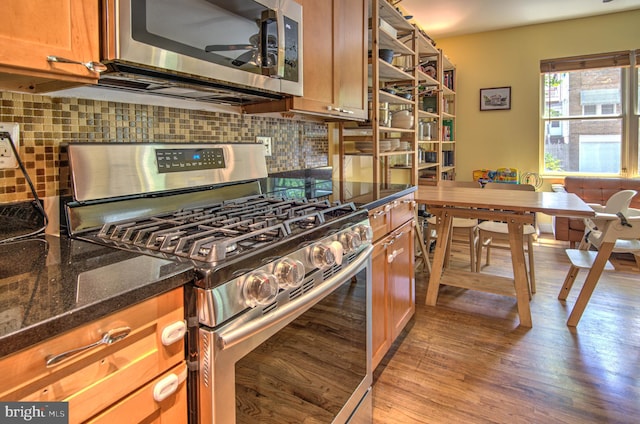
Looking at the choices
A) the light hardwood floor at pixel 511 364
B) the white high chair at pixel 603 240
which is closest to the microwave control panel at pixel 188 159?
the light hardwood floor at pixel 511 364

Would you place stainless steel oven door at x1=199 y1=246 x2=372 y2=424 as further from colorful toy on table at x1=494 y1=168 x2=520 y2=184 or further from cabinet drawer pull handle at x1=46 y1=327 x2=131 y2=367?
colorful toy on table at x1=494 y1=168 x2=520 y2=184

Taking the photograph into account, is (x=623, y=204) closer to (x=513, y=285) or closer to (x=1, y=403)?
(x=513, y=285)

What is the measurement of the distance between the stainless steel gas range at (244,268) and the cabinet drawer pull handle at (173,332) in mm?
22

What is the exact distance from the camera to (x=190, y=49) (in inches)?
43.3

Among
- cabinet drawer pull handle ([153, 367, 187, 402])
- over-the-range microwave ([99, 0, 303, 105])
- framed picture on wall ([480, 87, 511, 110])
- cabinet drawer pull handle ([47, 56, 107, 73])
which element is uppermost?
framed picture on wall ([480, 87, 511, 110])

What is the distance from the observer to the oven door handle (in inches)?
32.5

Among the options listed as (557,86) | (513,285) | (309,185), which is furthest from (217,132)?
(557,86)

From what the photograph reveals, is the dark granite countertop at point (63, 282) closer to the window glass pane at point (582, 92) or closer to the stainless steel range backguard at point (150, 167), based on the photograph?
the stainless steel range backguard at point (150, 167)

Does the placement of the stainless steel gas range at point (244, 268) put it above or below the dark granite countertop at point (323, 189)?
below

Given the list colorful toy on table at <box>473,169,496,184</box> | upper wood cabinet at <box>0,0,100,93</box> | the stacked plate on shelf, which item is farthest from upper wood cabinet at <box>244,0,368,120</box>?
colorful toy on table at <box>473,169,496,184</box>

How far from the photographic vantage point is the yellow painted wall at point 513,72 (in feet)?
14.4

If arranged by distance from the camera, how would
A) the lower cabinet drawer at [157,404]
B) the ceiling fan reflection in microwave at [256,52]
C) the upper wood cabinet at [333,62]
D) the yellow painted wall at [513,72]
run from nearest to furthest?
the lower cabinet drawer at [157,404]
the ceiling fan reflection in microwave at [256,52]
the upper wood cabinet at [333,62]
the yellow painted wall at [513,72]

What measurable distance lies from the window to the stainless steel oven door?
4.43m

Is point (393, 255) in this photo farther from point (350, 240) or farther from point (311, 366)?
point (311, 366)
